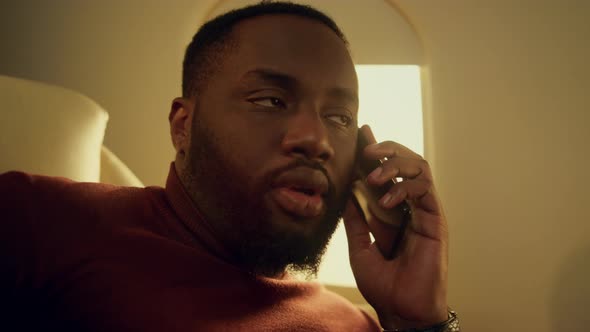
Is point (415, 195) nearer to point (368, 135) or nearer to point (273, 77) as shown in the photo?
point (368, 135)

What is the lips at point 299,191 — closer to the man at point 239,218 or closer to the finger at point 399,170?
the man at point 239,218

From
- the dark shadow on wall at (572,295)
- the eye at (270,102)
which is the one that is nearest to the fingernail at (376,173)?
the eye at (270,102)

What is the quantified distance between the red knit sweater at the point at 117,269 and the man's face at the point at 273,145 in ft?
0.18

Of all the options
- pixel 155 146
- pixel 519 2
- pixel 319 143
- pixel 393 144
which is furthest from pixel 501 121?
pixel 155 146

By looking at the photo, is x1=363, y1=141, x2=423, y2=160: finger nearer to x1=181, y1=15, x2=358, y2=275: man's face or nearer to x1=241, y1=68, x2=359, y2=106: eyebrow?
x1=181, y1=15, x2=358, y2=275: man's face

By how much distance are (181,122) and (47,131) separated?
10.1 inches

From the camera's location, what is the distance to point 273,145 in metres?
0.62

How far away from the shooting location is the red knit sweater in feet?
1.59

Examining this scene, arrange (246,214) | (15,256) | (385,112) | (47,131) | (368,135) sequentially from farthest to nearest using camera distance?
1. (385,112)
2. (368,135)
3. (47,131)
4. (246,214)
5. (15,256)

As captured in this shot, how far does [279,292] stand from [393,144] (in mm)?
388

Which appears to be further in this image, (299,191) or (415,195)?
(415,195)

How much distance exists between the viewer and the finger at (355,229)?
861 millimetres

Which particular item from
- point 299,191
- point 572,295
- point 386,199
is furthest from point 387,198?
point 572,295

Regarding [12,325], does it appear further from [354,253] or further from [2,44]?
[2,44]
